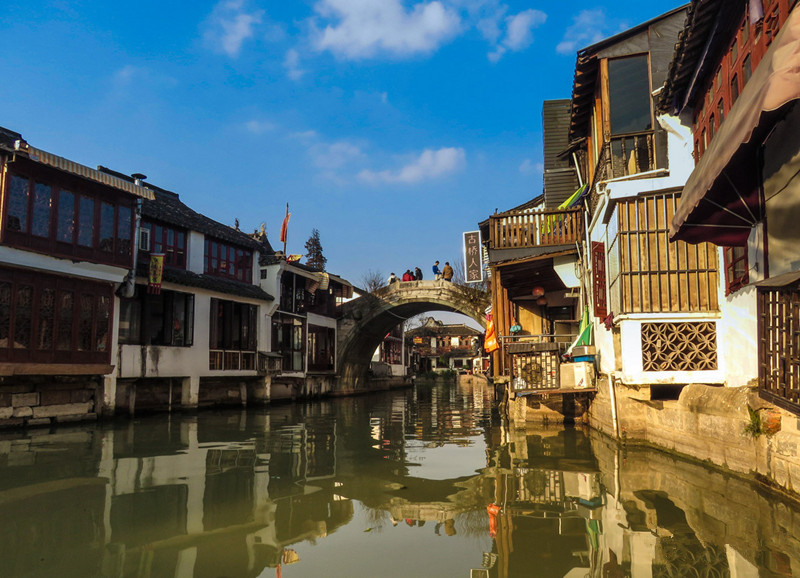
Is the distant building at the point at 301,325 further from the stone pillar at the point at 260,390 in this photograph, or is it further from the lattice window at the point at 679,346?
the lattice window at the point at 679,346

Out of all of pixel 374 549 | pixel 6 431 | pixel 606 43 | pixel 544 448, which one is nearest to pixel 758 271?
pixel 544 448

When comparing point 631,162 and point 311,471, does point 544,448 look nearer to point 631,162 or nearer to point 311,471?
point 311,471

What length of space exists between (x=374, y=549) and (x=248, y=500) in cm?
203

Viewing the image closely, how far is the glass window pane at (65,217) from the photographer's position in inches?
575

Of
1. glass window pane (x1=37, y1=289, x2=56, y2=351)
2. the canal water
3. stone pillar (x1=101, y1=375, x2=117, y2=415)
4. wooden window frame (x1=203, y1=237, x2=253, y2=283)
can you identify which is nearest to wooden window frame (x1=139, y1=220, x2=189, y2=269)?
wooden window frame (x1=203, y1=237, x2=253, y2=283)

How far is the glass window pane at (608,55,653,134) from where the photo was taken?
11.1 metres

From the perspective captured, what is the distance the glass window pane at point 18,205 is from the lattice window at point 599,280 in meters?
12.6

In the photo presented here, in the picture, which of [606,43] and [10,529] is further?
[606,43]

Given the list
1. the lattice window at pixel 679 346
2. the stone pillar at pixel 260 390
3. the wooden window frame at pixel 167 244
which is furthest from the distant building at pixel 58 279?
the lattice window at pixel 679 346

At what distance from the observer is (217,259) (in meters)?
22.0

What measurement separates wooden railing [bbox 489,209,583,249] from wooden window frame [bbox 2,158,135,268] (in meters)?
10.0

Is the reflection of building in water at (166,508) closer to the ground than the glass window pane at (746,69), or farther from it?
closer to the ground

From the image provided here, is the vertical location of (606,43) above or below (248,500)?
above

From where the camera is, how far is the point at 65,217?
48.4 feet
